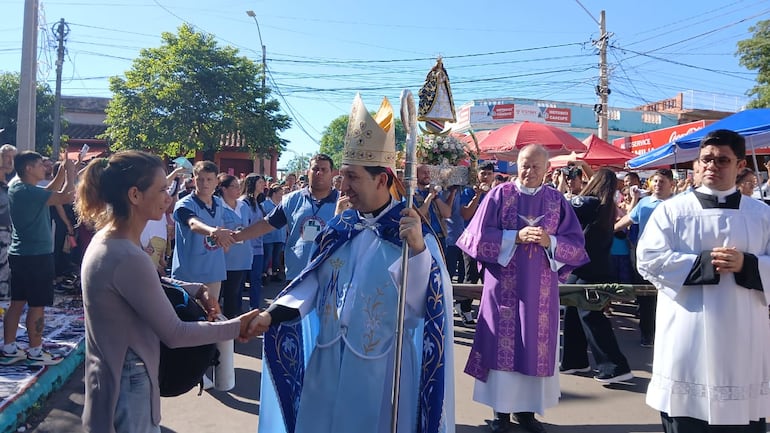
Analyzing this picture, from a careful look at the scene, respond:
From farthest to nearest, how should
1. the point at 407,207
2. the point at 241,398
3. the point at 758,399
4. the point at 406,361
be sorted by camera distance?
the point at 241,398, the point at 758,399, the point at 406,361, the point at 407,207

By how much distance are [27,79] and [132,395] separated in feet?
31.9

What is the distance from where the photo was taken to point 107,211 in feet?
7.77

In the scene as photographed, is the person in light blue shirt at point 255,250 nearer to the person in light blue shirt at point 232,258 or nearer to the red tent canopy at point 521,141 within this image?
the person in light blue shirt at point 232,258

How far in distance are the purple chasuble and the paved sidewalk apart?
2.00 ft

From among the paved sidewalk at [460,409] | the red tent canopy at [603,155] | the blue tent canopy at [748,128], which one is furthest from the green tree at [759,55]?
the paved sidewalk at [460,409]

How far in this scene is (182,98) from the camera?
2459 cm

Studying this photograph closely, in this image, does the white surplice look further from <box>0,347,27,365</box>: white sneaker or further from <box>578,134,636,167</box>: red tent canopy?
<box>578,134,636,167</box>: red tent canopy

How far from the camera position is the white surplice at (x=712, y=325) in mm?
3230

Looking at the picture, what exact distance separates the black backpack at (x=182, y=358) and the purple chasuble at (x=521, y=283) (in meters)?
2.47

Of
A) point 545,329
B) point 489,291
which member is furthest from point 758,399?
point 489,291

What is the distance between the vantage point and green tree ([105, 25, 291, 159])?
80.9 ft

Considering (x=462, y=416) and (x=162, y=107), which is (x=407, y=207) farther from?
(x=162, y=107)

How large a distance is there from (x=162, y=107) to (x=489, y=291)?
23.0 m

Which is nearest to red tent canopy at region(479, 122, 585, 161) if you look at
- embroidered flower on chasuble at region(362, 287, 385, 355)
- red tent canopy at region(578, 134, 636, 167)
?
red tent canopy at region(578, 134, 636, 167)
